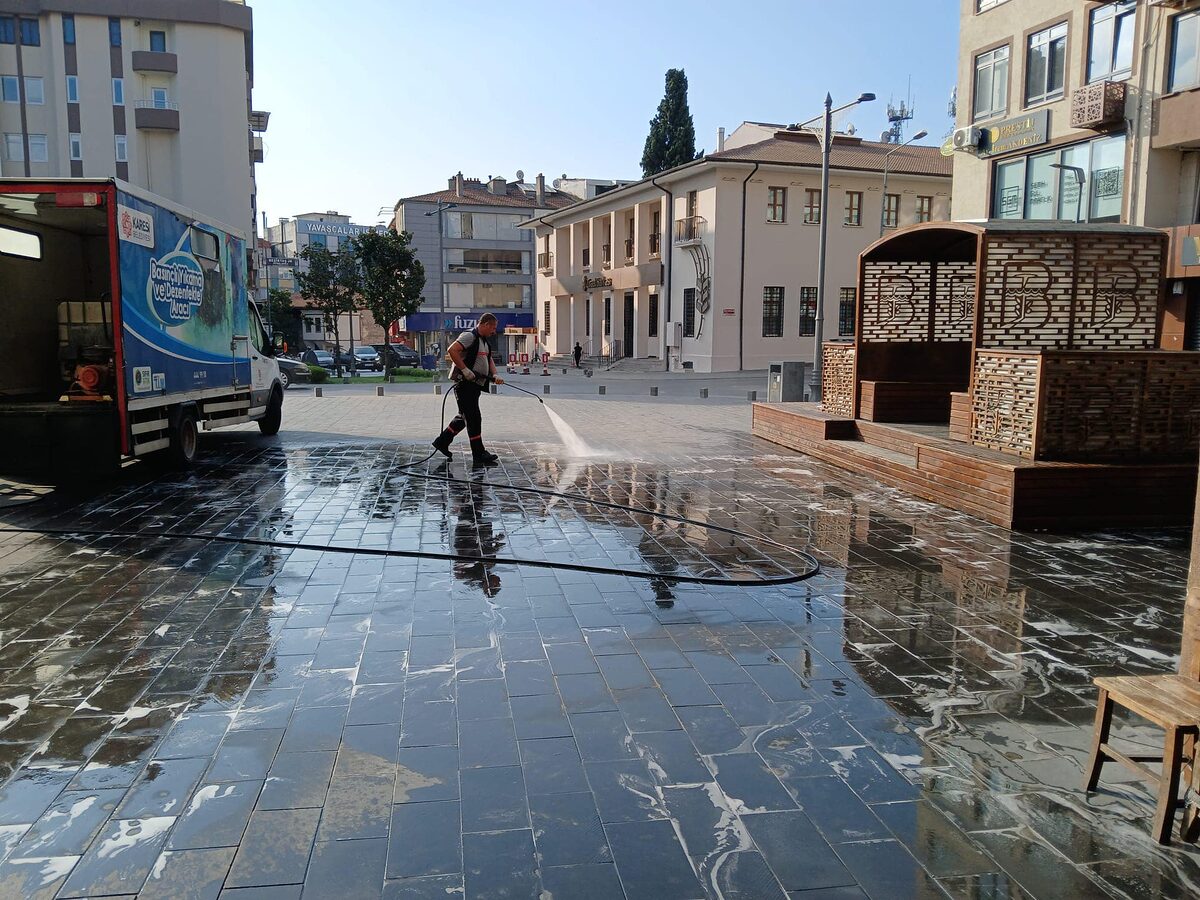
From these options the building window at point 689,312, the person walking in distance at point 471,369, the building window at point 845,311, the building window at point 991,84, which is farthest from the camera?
the building window at point 845,311

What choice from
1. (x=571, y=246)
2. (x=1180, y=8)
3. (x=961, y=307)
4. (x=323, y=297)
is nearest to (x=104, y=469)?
(x=961, y=307)

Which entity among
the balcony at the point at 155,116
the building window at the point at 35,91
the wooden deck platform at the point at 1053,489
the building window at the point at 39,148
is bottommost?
the wooden deck platform at the point at 1053,489

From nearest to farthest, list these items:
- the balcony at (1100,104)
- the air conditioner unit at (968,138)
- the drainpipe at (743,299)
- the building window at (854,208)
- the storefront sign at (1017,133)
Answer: the balcony at (1100,104) → the storefront sign at (1017,133) → the air conditioner unit at (968,138) → the drainpipe at (743,299) → the building window at (854,208)

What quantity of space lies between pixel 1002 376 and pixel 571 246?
149ft

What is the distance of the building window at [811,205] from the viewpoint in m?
38.5

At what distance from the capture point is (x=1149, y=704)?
323 cm

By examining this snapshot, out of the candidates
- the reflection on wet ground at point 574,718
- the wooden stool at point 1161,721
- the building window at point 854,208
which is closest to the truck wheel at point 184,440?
the reflection on wet ground at point 574,718

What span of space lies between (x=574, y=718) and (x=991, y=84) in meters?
27.3

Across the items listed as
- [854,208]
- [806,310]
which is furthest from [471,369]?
[854,208]

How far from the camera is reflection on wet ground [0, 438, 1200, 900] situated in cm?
312

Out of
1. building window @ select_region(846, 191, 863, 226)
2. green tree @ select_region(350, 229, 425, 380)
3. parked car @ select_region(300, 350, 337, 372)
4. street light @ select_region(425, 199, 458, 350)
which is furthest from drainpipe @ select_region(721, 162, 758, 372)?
parked car @ select_region(300, 350, 337, 372)

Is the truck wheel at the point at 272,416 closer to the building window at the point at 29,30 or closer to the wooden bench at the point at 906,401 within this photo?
the wooden bench at the point at 906,401

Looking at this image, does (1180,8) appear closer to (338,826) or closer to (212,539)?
(212,539)

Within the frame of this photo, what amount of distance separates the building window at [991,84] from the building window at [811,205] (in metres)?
11.6
